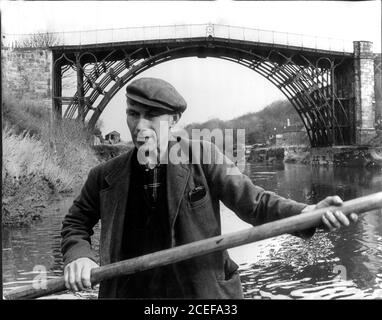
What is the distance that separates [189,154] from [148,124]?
17 cm

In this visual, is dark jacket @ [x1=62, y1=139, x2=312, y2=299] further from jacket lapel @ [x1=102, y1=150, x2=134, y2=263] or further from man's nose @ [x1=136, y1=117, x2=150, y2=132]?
man's nose @ [x1=136, y1=117, x2=150, y2=132]

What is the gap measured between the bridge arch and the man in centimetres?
51

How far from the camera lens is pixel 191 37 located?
2109 mm

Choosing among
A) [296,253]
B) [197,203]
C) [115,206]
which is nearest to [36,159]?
[115,206]

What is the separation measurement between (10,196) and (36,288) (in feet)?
2.40

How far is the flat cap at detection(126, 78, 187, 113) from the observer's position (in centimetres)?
139

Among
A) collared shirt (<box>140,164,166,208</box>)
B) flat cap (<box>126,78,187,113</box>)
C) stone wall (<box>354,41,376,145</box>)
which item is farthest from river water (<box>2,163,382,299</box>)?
flat cap (<box>126,78,187,113</box>)

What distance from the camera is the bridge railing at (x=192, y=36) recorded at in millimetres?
2031

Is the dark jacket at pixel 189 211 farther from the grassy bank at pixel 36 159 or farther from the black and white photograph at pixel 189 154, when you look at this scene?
the grassy bank at pixel 36 159

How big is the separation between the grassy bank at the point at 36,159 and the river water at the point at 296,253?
3.8 inches

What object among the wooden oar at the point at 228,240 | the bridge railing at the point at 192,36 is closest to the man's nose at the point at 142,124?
the wooden oar at the point at 228,240

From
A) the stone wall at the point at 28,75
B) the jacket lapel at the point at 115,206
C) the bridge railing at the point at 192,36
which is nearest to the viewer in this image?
the jacket lapel at the point at 115,206
